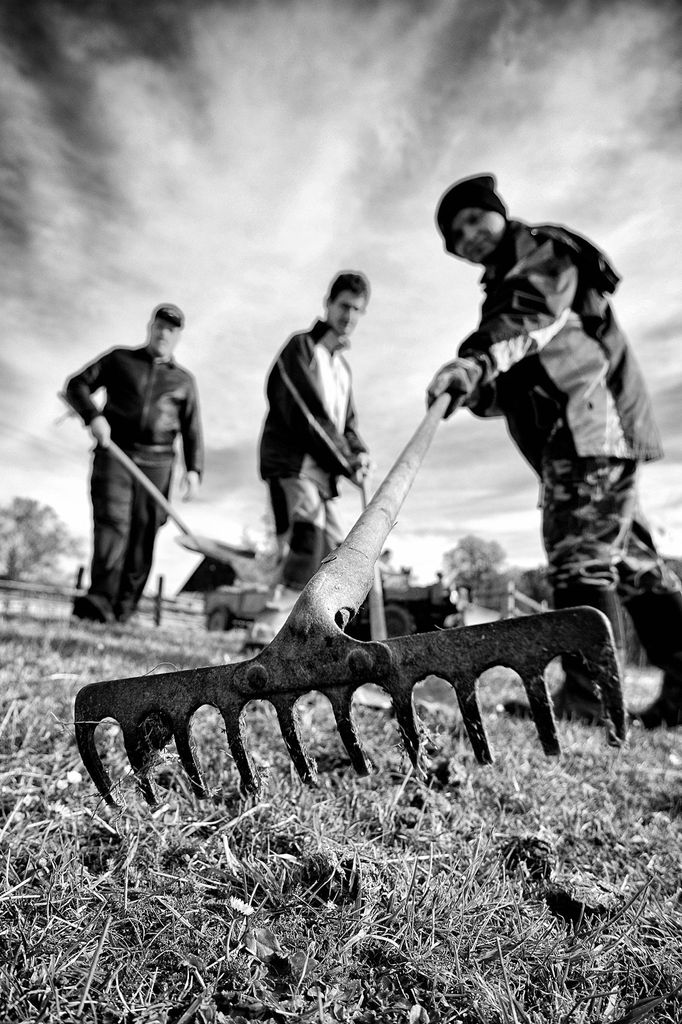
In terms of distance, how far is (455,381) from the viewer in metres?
2.75

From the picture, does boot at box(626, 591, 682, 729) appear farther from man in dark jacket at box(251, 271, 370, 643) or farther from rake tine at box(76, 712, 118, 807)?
rake tine at box(76, 712, 118, 807)

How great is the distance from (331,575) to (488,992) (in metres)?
0.76

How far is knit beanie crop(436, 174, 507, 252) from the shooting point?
349 centimetres

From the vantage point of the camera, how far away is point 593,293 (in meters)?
3.26

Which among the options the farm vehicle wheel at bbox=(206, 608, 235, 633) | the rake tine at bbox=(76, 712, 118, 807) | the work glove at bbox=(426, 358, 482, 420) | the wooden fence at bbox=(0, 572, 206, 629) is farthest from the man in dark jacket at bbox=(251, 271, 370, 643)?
the wooden fence at bbox=(0, 572, 206, 629)

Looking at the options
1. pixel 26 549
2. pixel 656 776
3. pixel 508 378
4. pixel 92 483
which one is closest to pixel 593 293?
pixel 508 378

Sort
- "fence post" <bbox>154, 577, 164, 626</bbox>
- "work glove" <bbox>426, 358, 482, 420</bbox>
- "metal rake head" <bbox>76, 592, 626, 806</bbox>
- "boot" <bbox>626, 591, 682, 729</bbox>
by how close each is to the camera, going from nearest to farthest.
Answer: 1. "metal rake head" <bbox>76, 592, 626, 806</bbox>
2. "work glove" <bbox>426, 358, 482, 420</bbox>
3. "boot" <bbox>626, 591, 682, 729</bbox>
4. "fence post" <bbox>154, 577, 164, 626</bbox>

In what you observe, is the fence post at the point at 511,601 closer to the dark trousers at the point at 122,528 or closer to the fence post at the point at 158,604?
the dark trousers at the point at 122,528

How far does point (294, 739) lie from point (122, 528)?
510cm

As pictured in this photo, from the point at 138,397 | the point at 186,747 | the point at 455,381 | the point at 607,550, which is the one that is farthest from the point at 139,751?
the point at 138,397

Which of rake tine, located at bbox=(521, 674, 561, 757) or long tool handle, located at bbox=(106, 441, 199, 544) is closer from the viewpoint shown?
rake tine, located at bbox=(521, 674, 561, 757)

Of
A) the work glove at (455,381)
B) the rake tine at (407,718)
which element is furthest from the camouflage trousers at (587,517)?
the rake tine at (407,718)

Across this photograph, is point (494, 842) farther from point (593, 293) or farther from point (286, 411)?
point (286, 411)

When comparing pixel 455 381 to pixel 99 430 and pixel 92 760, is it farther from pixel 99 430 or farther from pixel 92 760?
pixel 99 430
